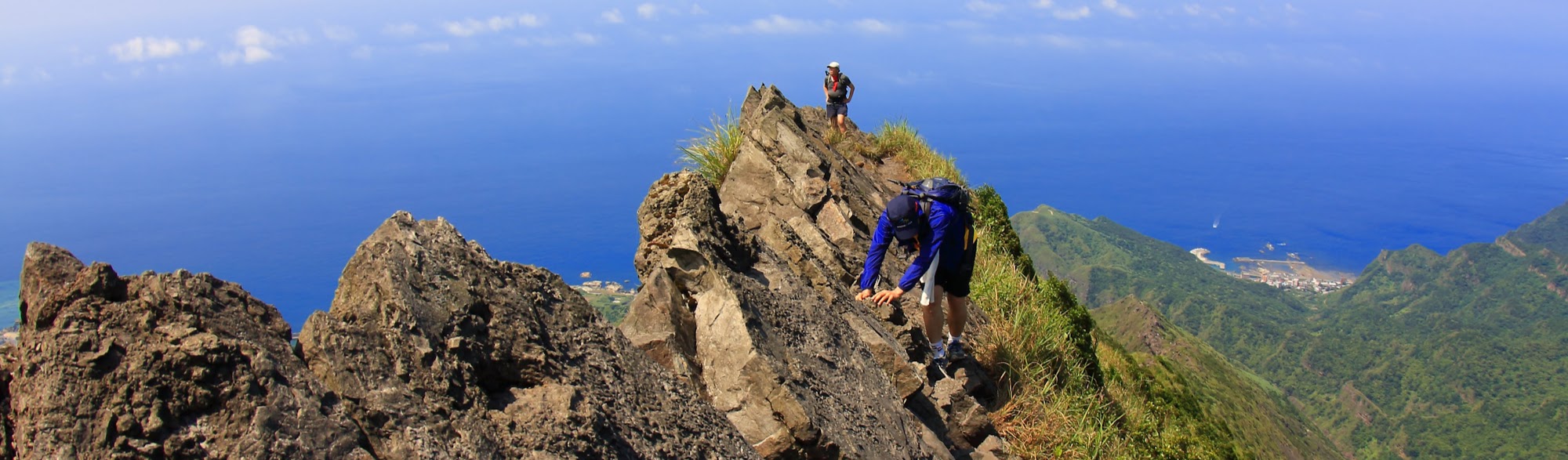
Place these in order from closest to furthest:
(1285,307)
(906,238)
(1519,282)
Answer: (906,238) → (1285,307) → (1519,282)

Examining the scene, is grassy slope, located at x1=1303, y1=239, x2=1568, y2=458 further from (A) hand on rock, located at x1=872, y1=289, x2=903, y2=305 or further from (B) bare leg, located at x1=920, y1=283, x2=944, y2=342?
(A) hand on rock, located at x1=872, y1=289, x2=903, y2=305

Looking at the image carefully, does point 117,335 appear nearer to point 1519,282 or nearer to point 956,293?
point 956,293

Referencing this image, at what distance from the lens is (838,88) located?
64.2ft

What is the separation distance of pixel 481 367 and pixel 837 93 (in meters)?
15.5

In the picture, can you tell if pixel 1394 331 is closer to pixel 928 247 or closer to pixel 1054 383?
pixel 1054 383

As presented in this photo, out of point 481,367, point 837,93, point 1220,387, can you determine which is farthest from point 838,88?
point 1220,387

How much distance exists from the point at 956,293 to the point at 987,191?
1099 cm

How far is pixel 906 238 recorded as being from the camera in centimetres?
762

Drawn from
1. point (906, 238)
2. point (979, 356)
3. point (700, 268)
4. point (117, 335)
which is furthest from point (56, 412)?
point (979, 356)

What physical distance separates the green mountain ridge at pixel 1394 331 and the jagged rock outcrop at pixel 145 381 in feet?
209

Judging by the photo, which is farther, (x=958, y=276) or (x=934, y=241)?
(x=958, y=276)

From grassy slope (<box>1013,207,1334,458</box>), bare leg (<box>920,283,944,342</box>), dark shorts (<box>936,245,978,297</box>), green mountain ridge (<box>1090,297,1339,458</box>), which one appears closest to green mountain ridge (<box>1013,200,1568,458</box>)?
grassy slope (<box>1013,207,1334,458</box>)

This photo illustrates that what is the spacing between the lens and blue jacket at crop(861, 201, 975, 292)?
7582 millimetres

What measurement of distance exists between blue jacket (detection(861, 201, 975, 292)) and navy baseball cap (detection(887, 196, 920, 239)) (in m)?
0.05
